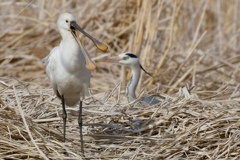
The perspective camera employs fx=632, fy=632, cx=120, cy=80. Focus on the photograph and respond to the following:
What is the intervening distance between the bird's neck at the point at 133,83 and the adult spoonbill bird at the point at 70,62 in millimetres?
1424

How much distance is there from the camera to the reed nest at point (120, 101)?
13.4 ft

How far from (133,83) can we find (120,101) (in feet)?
1.20

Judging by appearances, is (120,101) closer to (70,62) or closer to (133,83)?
(133,83)

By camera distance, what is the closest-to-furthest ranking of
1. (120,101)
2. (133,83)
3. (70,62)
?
1. (70,62)
2. (120,101)
3. (133,83)

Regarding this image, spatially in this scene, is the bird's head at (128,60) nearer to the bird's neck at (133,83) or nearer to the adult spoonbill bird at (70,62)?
the bird's neck at (133,83)

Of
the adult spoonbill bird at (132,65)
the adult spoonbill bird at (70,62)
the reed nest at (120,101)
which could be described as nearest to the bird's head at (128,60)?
the adult spoonbill bird at (132,65)

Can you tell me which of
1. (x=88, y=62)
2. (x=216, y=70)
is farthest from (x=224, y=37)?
(x=88, y=62)

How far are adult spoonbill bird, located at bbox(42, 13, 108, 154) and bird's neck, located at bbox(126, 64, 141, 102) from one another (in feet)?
4.67

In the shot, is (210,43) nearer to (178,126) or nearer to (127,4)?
(127,4)

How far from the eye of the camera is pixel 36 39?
757 cm

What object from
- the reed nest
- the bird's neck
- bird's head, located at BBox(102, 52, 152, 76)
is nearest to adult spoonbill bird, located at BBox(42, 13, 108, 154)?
the reed nest

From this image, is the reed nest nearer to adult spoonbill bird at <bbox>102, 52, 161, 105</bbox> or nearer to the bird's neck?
the bird's neck

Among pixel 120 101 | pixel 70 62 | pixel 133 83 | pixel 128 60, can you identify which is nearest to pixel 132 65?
pixel 128 60

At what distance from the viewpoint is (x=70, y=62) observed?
157 inches
